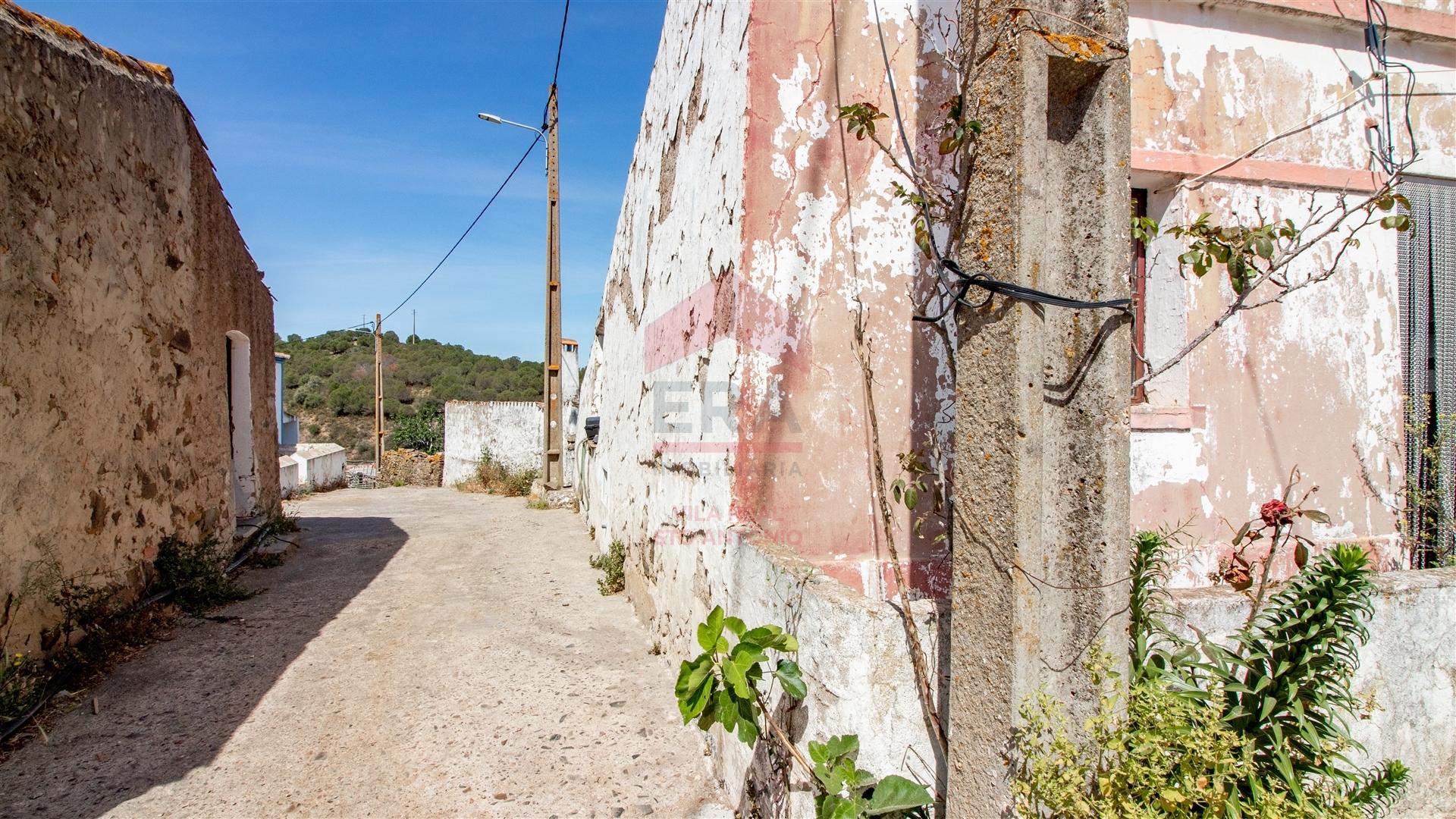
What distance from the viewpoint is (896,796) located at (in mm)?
1634

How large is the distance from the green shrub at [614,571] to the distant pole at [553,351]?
19.5ft

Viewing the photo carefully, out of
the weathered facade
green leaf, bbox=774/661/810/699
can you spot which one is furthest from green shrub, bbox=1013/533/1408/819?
the weathered facade

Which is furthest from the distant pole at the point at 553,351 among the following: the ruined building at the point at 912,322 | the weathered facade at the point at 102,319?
the ruined building at the point at 912,322

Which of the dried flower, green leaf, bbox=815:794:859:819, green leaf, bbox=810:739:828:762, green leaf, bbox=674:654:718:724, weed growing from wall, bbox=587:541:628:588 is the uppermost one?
the dried flower

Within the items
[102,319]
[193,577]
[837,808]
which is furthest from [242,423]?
A: [837,808]

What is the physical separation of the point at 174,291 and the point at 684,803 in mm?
4865

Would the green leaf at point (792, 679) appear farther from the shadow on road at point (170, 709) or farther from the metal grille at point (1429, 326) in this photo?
the metal grille at point (1429, 326)

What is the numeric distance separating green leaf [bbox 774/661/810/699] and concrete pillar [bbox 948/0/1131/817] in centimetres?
38

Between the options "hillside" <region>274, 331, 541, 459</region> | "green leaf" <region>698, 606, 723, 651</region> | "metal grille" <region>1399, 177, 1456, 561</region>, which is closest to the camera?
"green leaf" <region>698, 606, 723, 651</region>

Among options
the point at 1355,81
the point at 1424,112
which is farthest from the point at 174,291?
the point at 1424,112

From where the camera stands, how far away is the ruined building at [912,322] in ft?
5.85

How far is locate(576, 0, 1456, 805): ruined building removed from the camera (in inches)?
70.2

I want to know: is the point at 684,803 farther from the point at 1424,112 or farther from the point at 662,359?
the point at 1424,112

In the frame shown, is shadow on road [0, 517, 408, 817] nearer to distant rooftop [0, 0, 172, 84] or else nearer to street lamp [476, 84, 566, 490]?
distant rooftop [0, 0, 172, 84]
